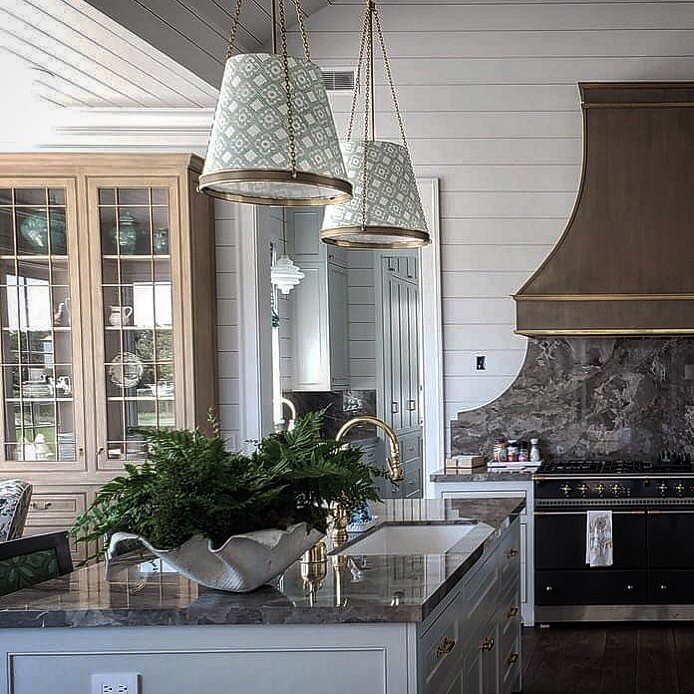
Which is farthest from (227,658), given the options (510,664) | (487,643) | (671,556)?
(671,556)

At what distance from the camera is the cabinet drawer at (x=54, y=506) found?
5.51 metres

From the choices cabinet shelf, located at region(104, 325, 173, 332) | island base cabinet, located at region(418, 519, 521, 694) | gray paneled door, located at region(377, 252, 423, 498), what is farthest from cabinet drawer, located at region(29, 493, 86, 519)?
gray paneled door, located at region(377, 252, 423, 498)

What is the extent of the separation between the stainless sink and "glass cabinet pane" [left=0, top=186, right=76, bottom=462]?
2.47 metres

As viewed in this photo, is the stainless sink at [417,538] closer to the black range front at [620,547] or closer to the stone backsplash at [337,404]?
the black range front at [620,547]

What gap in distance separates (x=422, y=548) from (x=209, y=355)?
8.38 ft

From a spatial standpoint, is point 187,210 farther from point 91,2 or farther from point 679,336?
point 679,336

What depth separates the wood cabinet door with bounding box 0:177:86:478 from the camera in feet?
18.0

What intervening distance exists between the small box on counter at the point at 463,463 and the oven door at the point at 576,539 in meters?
0.51

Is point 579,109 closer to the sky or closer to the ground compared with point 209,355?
closer to the sky

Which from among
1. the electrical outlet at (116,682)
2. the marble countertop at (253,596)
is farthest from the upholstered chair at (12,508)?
the electrical outlet at (116,682)

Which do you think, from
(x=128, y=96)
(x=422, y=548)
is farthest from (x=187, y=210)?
(x=422, y=548)

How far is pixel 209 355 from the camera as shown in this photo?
232 inches

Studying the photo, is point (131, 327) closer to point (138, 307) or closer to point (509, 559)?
point (138, 307)

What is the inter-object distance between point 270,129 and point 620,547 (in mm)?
3879
